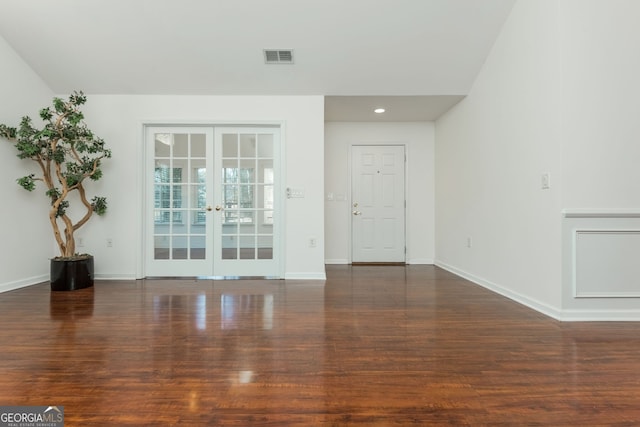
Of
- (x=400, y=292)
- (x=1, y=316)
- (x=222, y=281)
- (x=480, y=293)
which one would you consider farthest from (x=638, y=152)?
(x=1, y=316)

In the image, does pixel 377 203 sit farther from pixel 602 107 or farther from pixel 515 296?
pixel 602 107

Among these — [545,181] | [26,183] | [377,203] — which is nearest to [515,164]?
[545,181]

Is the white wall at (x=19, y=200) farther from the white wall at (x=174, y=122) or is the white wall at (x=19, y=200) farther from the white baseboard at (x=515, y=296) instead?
the white baseboard at (x=515, y=296)

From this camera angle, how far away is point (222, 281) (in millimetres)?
4398

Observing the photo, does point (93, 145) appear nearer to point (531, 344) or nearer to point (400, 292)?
point (400, 292)

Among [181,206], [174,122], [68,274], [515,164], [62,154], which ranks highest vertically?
[174,122]

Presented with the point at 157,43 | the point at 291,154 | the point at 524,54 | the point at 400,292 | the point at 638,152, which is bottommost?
the point at 400,292

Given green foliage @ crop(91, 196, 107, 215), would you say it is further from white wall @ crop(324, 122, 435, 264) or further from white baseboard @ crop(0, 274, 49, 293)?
white wall @ crop(324, 122, 435, 264)

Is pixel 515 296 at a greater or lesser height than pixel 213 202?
lesser

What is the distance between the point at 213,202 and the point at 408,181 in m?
3.30

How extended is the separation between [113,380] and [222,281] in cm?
262

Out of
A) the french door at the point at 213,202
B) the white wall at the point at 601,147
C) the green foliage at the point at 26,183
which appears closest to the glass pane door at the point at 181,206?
the french door at the point at 213,202

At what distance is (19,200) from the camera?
4.01 m

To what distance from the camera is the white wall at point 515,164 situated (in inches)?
114
